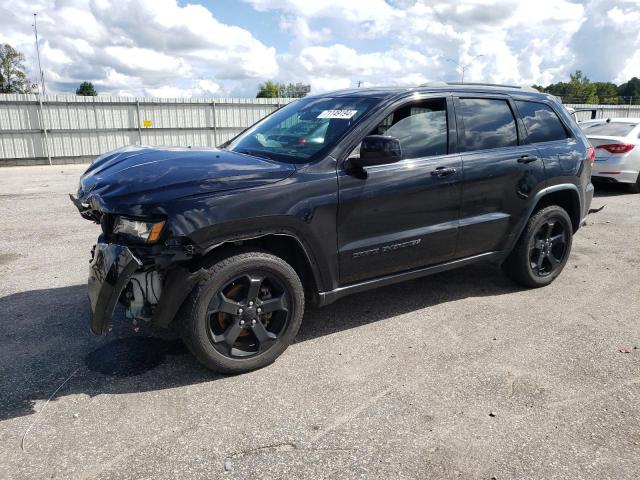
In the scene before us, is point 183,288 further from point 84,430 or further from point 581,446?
point 581,446

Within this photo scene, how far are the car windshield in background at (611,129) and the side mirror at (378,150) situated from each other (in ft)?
29.7

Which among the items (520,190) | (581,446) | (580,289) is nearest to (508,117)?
(520,190)

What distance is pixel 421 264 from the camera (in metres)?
4.22

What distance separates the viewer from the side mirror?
3502 mm

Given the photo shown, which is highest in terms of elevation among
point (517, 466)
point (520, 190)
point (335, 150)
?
point (335, 150)

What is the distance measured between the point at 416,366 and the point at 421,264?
0.93 metres

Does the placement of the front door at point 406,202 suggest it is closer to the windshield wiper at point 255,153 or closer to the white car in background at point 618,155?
the windshield wiper at point 255,153

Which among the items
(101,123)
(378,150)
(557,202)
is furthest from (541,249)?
(101,123)

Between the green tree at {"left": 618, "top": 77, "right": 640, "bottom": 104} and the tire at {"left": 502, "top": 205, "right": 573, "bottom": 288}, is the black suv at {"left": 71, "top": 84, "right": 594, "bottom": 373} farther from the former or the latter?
the green tree at {"left": 618, "top": 77, "right": 640, "bottom": 104}

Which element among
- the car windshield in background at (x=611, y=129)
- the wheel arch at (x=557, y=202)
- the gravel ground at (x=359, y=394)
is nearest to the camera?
the gravel ground at (x=359, y=394)

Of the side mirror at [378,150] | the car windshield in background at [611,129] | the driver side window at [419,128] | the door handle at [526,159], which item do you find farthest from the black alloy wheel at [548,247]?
the car windshield in background at [611,129]

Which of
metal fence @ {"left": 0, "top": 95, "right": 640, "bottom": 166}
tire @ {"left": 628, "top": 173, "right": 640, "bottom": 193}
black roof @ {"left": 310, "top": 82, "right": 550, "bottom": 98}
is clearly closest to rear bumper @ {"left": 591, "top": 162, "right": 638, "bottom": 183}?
tire @ {"left": 628, "top": 173, "right": 640, "bottom": 193}

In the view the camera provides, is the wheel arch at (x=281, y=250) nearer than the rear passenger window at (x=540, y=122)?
Yes

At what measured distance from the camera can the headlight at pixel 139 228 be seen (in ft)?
10.0
